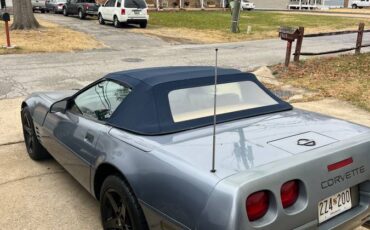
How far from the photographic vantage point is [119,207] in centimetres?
310

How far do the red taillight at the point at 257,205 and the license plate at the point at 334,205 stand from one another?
44cm

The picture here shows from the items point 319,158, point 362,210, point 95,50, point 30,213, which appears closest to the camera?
point 319,158

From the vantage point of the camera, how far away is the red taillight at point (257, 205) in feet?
7.70

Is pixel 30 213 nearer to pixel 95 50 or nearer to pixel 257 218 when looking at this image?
pixel 257 218

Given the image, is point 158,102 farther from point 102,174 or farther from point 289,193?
point 289,193

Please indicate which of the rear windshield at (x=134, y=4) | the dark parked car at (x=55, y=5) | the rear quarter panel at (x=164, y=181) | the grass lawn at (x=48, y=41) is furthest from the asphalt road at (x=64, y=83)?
the dark parked car at (x=55, y=5)

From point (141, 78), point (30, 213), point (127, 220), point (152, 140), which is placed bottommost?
point (30, 213)

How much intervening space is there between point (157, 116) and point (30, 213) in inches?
64.8

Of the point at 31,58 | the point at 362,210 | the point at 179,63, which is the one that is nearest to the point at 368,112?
the point at 362,210

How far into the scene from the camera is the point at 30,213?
3898 mm

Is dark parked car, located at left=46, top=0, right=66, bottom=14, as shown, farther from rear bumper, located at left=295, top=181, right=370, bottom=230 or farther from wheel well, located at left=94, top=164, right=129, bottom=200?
rear bumper, located at left=295, top=181, right=370, bottom=230

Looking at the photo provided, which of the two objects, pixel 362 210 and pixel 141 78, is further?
pixel 141 78

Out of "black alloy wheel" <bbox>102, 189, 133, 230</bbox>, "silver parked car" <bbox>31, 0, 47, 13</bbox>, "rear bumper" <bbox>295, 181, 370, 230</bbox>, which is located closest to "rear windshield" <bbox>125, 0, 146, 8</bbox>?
"silver parked car" <bbox>31, 0, 47, 13</bbox>

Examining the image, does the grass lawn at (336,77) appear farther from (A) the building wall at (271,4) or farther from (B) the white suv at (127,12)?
(A) the building wall at (271,4)
